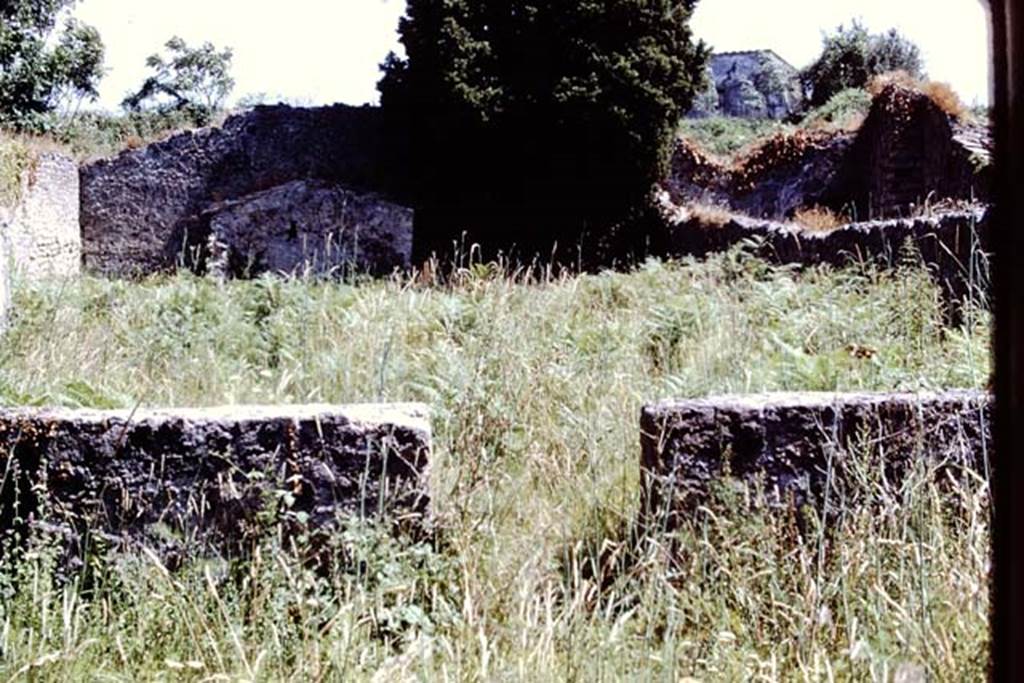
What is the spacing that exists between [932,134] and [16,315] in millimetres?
13878

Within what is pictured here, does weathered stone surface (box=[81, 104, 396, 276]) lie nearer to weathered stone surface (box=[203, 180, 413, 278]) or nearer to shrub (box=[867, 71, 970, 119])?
weathered stone surface (box=[203, 180, 413, 278])

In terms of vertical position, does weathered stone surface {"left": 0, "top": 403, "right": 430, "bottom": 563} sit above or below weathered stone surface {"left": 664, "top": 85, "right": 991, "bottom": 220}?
below

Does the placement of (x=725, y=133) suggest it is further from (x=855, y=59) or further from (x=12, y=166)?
(x=12, y=166)

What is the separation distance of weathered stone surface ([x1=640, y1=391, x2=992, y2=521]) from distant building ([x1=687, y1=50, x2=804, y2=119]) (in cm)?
3958

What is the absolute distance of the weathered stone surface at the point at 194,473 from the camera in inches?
121

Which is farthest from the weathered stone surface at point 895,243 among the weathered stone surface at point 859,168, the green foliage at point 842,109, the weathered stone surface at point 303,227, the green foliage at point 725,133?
the green foliage at point 725,133

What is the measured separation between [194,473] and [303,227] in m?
13.0

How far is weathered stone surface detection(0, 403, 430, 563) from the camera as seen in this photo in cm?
306

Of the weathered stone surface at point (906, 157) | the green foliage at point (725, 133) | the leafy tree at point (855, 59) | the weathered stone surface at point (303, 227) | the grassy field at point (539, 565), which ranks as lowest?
the grassy field at point (539, 565)

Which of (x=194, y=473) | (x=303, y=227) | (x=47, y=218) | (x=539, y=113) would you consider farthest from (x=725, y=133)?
(x=194, y=473)

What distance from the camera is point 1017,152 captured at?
410 millimetres

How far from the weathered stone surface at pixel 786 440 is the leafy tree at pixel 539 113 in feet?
39.0

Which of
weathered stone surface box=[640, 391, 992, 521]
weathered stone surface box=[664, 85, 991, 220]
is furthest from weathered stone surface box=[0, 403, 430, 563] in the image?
weathered stone surface box=[664, 85, 991, 220]

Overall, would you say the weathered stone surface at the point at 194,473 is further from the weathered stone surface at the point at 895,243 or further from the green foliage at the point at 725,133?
the green foliage at the point at 725,133
